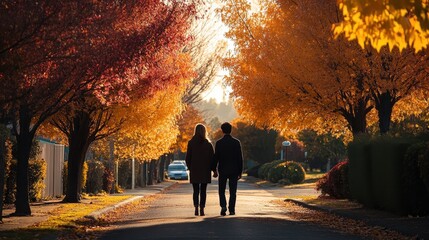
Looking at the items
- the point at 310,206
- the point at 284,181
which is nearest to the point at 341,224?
the point at 310,206

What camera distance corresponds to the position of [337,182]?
30594 mm

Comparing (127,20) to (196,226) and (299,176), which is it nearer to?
(196,226)

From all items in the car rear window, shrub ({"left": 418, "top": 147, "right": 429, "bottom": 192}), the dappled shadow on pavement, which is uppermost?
the car rear window

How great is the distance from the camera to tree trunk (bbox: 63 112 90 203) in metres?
28.7

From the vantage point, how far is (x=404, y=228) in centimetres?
1703

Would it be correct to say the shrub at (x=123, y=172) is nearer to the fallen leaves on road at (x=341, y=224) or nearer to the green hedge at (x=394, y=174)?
the fallen leaves on road at (x=341, y=224)

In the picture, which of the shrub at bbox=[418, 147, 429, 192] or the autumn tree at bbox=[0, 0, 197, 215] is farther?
the shrub at bbox=[418, 147, 429, 192]

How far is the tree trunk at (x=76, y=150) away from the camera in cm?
2869

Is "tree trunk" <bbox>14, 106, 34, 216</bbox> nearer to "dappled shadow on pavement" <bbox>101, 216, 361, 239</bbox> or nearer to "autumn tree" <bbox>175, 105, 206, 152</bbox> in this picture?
"dappled shadow on pavement" <bbox>101, 216, 361, 239</bbox>

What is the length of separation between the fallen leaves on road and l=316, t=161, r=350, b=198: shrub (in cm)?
268

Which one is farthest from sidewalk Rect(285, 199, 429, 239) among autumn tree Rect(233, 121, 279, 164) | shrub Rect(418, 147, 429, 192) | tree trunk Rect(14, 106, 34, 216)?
autumn tree Rect(233, 121, 279, 164)

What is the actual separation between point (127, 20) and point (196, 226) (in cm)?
468

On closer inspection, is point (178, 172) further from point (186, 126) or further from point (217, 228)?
point (217, 228)

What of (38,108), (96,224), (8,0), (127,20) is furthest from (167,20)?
(8,0)
